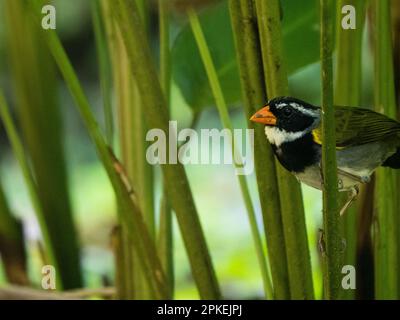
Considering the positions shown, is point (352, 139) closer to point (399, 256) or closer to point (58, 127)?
point (399, 256)

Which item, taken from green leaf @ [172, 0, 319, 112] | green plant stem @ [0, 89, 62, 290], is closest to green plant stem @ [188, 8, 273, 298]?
green leaf @ [172, 0, 319, 112]

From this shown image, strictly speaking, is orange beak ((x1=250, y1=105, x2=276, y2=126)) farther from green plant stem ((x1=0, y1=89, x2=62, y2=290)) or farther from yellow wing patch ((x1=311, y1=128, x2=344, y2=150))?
green plant stem ((x1=0, y1=89, x2=62, y2=290))

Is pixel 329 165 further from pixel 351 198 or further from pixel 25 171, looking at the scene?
pixel 25 171

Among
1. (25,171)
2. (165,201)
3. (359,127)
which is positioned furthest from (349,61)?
(25,171)

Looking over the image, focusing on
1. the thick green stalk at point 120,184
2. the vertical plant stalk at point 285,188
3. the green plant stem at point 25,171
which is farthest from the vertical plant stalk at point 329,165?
the green plant stem at point 25,171

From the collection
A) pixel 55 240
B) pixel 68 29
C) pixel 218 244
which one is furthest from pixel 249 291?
pixel 68 29

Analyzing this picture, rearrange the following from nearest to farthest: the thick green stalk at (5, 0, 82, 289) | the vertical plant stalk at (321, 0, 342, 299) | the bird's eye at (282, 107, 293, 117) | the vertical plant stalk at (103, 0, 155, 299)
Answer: the vertical plant stalk at (321, 0, 342, 299) → the bird's eye at (282, 107, 293, 117) → the vertical plant stalk at (103, 0, 155, 299) → the thick green stalk at (5, 0, 82, 289)
